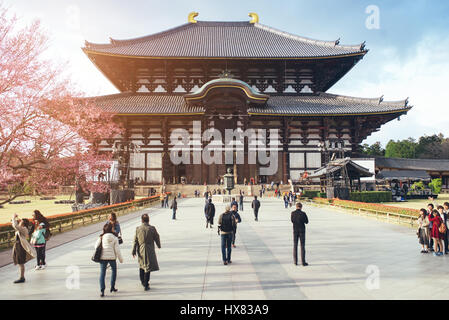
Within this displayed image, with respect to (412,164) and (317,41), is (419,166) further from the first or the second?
(317,41)

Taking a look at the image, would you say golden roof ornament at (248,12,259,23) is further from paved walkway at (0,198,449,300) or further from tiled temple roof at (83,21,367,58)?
paved walkway at (0,198,449,300)

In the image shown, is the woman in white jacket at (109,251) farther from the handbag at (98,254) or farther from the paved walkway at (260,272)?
the paved walkway at (260,272)

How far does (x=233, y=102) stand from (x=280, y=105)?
19.5 feet

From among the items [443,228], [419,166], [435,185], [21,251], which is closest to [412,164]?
[419,166]

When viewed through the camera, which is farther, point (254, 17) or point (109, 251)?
point (254, 17)

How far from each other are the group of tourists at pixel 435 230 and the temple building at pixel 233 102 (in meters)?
25.7

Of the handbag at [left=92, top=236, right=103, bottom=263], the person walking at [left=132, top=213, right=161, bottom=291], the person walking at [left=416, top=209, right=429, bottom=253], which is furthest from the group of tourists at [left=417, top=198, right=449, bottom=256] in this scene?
the handbag at [left=92, top=236, right=103, bottom=263]

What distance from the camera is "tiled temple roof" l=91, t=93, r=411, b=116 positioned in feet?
111

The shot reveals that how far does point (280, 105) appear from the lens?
119ft

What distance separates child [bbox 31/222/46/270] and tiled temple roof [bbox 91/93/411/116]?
27262 millimetres

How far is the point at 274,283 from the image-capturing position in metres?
6.25

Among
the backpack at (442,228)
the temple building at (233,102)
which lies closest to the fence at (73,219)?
the temple building at (233,102)

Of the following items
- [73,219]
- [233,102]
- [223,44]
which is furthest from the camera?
[223,44]
